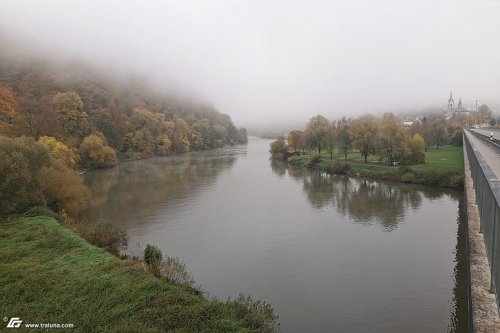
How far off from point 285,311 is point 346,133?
180 feet

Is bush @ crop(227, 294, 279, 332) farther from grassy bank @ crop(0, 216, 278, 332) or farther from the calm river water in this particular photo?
the calm river water

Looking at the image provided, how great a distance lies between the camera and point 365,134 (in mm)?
59688

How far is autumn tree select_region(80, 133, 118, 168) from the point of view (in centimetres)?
6962

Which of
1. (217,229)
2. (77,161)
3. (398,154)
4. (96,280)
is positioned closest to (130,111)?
(77,161)

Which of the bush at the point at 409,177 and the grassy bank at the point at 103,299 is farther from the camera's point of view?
the bush at the point at 409,177

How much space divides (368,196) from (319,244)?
64.0ft

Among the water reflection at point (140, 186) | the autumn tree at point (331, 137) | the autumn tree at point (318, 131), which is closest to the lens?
the water reflection at point (140, 186)

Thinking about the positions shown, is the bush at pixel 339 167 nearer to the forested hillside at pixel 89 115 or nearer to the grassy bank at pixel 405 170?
the grassy bank at pixel 405 170

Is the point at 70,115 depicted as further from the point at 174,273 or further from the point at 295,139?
the point at 174,273

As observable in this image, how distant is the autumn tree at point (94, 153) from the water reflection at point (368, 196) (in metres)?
40.3

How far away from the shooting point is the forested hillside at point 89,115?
6850 centimetres

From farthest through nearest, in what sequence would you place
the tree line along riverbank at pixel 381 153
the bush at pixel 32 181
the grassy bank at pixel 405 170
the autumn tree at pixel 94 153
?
the autumn tree at pixel 94 153, the tree line along riverbank at pixel 381 153, the grassy bank at pixel 405 170, the bush at pixel 32 181

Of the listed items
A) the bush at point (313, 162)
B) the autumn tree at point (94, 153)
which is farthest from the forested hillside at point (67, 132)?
the bush at point (313, 162)

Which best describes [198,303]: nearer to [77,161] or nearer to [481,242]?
[481,242]
